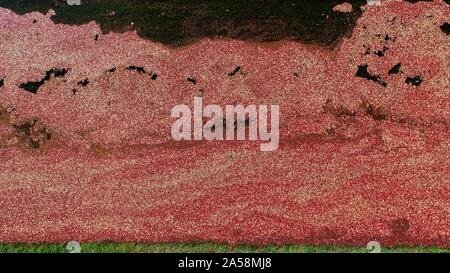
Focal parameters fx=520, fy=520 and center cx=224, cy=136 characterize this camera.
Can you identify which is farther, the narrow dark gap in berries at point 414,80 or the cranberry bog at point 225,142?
the narrow dark gap in berries at point 414,80

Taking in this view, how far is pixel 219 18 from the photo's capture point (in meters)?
5.80

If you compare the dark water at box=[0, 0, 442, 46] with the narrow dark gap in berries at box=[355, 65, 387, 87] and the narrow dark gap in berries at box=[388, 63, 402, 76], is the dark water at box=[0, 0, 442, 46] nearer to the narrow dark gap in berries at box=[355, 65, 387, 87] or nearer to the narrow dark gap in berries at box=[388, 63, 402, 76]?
the narrow dark gap in berries at box=[355, 65, 387, 87]

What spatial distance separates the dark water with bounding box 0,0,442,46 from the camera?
5770 millimetres

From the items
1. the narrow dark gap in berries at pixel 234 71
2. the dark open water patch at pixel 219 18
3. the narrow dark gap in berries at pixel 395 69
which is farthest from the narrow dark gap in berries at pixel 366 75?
the narrow dark gap in berries at pixel 234 71

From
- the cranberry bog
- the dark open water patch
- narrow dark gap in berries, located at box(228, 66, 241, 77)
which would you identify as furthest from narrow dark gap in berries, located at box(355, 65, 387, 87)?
narrow dark gap in berries, located at box(228, 66, 241, 77)

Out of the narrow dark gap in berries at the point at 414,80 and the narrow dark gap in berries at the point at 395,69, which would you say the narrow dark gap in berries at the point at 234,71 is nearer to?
the narrow dark gap in berries at the point at 395,69

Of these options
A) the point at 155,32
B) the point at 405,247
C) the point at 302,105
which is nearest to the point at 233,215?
the point at 302,105

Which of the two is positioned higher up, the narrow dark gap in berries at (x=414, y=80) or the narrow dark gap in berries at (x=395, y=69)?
the narrow dark gap in berries at (x=395, y=69)

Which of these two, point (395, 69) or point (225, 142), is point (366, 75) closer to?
point (395, 69)

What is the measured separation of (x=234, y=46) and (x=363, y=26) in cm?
145

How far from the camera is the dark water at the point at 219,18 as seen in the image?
5.77 metres

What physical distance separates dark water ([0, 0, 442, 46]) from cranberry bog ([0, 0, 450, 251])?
0.02 metres

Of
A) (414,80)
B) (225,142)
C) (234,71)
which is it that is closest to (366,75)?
(414,80)
